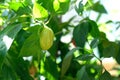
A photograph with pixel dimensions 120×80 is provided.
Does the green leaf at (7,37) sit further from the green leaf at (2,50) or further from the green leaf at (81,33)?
the green leaf at (81,33)

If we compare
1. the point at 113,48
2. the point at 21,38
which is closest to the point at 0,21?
the point at 21,38

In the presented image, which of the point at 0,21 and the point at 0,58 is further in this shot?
the point at 0,21

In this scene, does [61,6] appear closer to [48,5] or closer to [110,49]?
[48,5]

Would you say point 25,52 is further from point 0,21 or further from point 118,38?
point 118,38

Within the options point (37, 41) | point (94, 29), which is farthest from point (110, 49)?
point (37, 41)

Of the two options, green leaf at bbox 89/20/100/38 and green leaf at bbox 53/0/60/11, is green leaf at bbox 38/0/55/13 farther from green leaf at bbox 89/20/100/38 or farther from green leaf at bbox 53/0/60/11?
green leaf at bbox 89/20/100/38

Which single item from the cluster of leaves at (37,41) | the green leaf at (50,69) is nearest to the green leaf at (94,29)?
the cluster of leaves at (37,41)

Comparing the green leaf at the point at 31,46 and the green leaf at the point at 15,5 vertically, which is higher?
the green leaf at the point at 15,5
